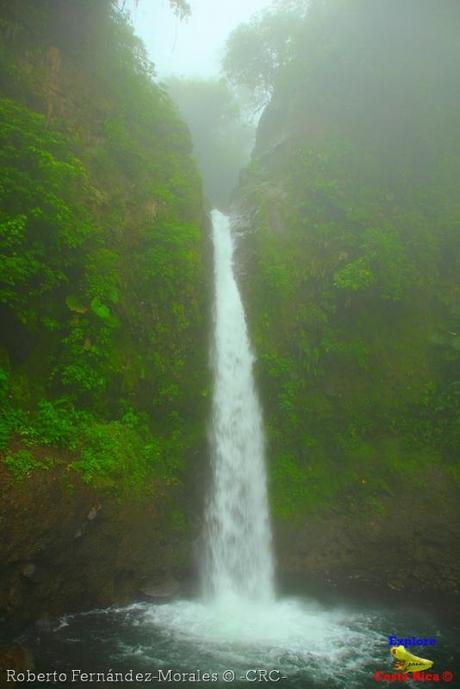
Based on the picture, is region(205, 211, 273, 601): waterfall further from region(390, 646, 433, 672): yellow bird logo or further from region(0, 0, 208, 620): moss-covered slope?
region(390, 646, 433, 672): yellow bird logo

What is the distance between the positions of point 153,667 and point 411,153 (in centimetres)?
1945

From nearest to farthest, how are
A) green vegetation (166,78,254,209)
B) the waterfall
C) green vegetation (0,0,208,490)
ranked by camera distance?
1. green vegetation (0,0,208,490)
2. the waterfall
3. green vegetation (166,78,254,209)

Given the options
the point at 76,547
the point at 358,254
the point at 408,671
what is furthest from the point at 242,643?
the point at 358,254

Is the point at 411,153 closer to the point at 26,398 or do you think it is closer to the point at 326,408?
the point at 326,408

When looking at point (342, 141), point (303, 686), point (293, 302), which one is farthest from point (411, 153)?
point (303, 686)

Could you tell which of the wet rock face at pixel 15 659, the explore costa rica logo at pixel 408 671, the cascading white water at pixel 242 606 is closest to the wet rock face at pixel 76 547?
the cascading white water at pixel 242 606

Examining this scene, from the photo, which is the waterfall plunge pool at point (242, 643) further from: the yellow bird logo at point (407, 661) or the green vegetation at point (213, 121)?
the green vegetation at point (213, 121)

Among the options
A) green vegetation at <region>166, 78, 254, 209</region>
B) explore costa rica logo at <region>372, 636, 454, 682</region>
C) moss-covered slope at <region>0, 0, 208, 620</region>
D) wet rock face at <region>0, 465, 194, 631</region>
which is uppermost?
green vegetation at <region>166, 78, 254, 209</region>

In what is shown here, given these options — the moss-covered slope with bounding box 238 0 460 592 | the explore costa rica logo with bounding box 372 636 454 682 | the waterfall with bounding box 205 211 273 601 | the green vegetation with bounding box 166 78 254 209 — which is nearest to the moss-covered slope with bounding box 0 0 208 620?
the waterfall with bounding box 205 211 273 601

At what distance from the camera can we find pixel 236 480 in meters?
10.5

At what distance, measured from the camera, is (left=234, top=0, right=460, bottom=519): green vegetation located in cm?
1134

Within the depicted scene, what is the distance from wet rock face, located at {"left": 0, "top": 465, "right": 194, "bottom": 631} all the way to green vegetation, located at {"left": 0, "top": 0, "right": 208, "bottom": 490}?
0.39 meters

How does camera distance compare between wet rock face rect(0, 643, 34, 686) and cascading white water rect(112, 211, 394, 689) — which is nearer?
wet rock face rect(0, 643, 34, 686)

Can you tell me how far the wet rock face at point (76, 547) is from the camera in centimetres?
679
